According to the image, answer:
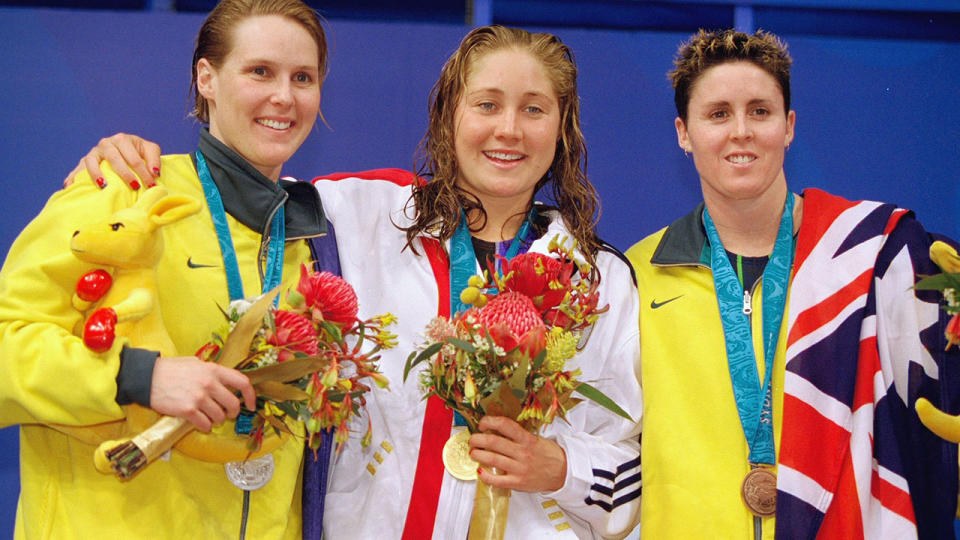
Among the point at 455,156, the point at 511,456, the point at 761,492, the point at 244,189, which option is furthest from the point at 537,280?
the point at 761,492

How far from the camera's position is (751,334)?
2447 millimetres

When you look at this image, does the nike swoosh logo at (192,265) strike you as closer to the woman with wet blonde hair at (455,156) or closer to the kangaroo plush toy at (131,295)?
the kangaroo plush toy at (131,295)

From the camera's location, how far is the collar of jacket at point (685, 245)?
2566 mm

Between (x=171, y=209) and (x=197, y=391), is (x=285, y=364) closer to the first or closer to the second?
(x=197, y=391)

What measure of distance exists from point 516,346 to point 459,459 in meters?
0.41

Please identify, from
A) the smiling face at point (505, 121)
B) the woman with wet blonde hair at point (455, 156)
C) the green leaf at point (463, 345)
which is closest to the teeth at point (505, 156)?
the smiling face at point (505, 121)

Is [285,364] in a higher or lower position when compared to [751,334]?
lower

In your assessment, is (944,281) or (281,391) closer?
(281,391)

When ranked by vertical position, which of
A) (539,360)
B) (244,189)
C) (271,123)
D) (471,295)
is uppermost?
(271,123)

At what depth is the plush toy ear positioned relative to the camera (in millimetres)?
1837

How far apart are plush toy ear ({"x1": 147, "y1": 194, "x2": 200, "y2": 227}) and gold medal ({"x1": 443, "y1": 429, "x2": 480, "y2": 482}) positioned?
762 mm

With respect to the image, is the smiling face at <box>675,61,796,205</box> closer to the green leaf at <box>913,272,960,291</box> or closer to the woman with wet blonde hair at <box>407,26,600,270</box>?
the woman with wet blonde hair at <box>407,26,600,270</box>

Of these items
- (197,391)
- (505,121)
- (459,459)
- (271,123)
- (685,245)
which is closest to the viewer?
(197,391)

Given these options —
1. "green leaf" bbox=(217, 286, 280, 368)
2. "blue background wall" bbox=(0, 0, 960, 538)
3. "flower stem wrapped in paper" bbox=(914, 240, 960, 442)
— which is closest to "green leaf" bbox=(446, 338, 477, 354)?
"green leaf" bbox=(217, 286, 280, 368)
